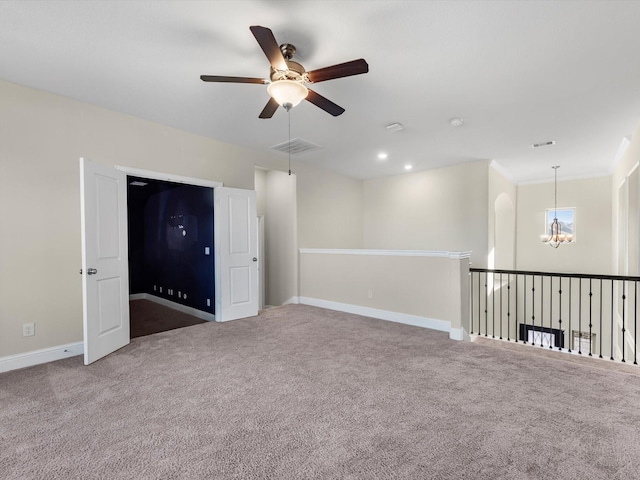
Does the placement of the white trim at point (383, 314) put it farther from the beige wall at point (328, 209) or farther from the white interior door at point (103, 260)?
the white interior door at point (103, 260)

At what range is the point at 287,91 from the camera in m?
2.31

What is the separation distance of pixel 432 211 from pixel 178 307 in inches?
210

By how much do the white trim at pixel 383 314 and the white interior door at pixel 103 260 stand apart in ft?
9.65

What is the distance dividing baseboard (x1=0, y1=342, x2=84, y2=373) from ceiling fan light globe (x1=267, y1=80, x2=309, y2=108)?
10.7 ft

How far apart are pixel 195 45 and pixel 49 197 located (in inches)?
86.7

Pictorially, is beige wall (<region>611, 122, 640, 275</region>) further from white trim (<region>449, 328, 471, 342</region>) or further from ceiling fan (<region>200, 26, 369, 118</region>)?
ceiling fan (<region>200, 26, 369, 118</region>)

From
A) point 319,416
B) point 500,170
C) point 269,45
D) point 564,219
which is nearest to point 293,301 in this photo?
point 319,416

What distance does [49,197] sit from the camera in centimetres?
313

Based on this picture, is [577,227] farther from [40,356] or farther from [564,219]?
[40,356]

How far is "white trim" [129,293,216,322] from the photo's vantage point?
4.96m

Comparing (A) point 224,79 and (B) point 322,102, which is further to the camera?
(B) point 322,102

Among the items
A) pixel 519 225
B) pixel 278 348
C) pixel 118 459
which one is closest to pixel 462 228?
pixel 519 225

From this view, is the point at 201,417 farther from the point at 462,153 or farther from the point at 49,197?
the point at 462,153

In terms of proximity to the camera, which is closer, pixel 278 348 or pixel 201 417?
pixel 201 417
